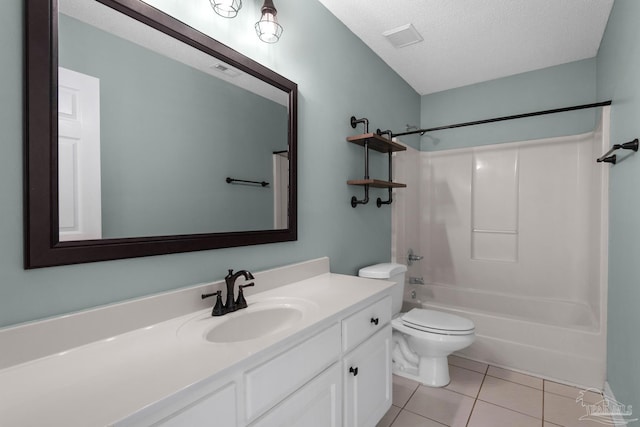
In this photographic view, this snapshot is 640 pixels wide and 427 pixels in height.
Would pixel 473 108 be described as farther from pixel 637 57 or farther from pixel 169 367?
pixel 169 367

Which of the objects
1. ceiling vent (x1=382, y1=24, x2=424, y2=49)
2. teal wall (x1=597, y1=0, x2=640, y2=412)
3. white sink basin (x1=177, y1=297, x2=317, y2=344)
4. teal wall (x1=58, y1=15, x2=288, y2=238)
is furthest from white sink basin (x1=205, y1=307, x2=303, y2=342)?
ceiling vent (x1=382, y1=24, x2=424, y2=49)

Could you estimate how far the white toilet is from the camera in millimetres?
1937

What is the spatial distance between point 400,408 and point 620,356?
47.9 inches

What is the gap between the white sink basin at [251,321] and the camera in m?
1.03

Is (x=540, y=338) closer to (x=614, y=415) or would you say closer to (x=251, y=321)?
(x=614, y=415)

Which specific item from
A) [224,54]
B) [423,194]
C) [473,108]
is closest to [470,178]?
[423,194]

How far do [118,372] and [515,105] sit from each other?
3.38 meters

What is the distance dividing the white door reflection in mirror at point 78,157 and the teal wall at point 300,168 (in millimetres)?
88

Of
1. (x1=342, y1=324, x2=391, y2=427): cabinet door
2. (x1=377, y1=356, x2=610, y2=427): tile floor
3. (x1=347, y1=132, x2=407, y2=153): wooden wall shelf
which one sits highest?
(x1=347, y1=132, x2=407, y2=153): wooden wall shelf

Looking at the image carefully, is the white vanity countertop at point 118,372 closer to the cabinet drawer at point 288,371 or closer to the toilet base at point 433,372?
the cabinet drawer at point 288,371

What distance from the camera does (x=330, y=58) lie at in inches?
75.4

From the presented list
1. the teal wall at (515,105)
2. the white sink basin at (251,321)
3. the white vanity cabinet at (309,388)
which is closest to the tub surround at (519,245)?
the teal wall at (515,105)

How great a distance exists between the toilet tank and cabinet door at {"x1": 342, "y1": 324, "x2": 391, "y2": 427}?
52cm

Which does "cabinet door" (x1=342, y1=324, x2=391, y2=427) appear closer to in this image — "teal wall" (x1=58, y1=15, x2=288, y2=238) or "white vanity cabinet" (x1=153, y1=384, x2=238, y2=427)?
"white vanity cabinet" (x1=153, y1=384, x2=238, y2=427)
